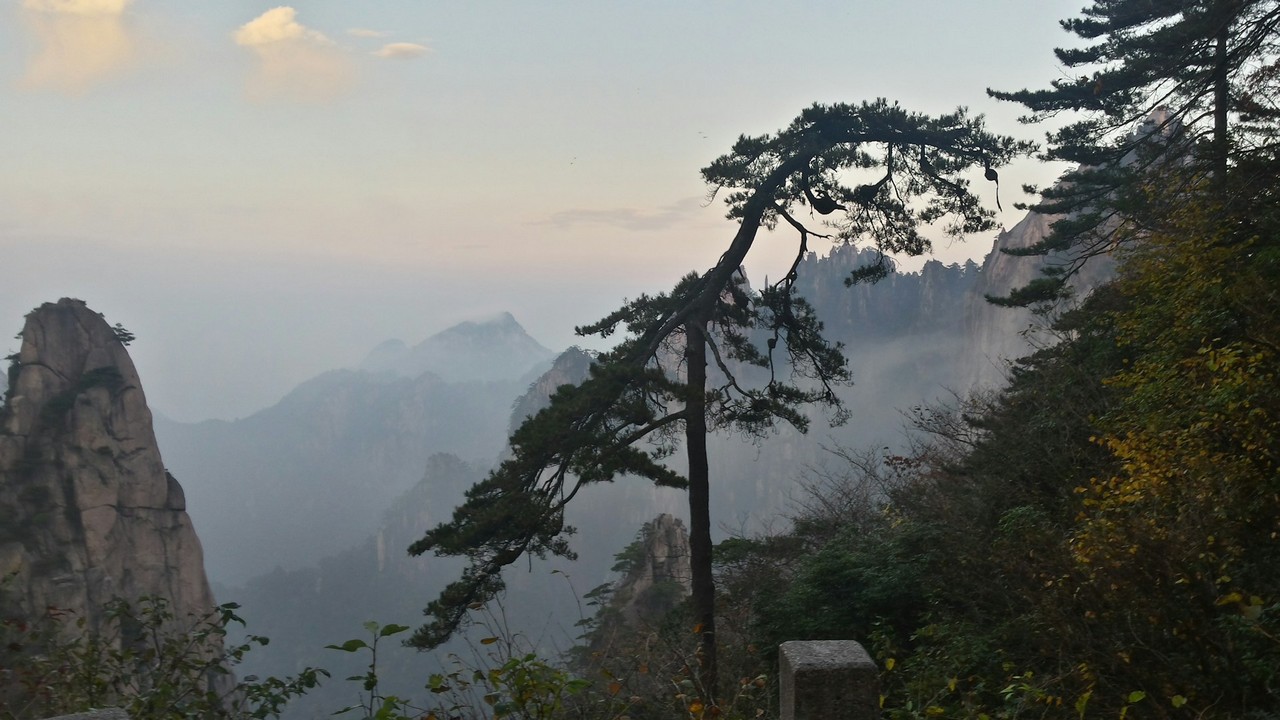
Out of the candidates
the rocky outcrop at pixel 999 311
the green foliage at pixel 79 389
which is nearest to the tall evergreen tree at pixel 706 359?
the green foliage at pixel 79 389

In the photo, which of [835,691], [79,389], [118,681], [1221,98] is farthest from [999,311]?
[118,681]

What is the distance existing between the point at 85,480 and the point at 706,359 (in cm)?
4312

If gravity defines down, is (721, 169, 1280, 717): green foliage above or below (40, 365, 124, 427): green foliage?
below

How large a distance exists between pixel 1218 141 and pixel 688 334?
835 centimetres

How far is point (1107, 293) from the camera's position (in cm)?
1220

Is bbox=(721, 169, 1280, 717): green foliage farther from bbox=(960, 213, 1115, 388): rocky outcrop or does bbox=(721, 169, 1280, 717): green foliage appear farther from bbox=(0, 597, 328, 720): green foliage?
bbox=(960, 213, 1115, 388): rocky outcrop

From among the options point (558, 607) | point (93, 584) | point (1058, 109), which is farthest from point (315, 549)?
point (1058, 109)

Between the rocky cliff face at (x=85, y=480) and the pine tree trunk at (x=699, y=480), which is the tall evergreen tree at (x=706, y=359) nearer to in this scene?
the pine tree trunk at (x=699, y=480)

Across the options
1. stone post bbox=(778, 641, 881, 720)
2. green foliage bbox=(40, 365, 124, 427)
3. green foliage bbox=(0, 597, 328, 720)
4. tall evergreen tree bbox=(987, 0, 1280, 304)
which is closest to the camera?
stone post bbox=(778, 641, 881, 720)

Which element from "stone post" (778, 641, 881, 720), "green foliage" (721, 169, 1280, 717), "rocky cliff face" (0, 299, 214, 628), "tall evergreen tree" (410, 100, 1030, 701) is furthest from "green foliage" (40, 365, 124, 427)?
"stone post" (778, 641, 881, 720)

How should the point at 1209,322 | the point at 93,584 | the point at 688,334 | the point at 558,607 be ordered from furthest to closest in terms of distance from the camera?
the point at 558,607
the point at 93,584
the point at 688,334
the point at 1209,322

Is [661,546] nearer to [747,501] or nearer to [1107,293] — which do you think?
[1107,293]

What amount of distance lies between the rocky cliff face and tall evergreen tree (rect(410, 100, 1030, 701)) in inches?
1393

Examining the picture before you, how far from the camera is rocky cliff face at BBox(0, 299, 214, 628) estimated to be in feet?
125
